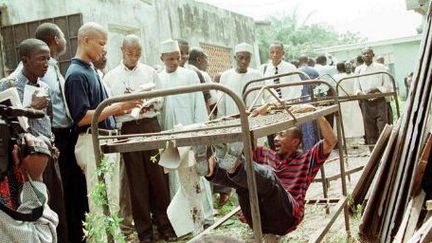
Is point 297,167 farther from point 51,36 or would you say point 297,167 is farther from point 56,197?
point 51,36

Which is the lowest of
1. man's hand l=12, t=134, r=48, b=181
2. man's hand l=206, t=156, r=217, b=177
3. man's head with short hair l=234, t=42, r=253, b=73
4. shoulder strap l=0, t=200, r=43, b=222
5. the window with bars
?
shoulder strap l=0, t=200, r=43, b=222

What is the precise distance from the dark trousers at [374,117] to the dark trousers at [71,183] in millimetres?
5266

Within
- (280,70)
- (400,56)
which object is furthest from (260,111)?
(400,56)

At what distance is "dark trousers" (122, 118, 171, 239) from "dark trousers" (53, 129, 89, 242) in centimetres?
54

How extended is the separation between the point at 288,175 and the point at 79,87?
1699 mm

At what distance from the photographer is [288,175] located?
3.80 metres

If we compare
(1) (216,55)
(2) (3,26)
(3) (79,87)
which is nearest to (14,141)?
(3) (79,87)

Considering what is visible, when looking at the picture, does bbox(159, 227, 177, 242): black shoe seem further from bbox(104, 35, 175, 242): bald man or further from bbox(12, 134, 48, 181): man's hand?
bbox(12, 134, 48, 181): man's hand

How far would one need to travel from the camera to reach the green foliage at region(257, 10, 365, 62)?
79.3ft

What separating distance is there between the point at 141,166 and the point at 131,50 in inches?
41.7

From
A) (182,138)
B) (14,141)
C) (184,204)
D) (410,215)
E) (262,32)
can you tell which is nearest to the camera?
(182,138)

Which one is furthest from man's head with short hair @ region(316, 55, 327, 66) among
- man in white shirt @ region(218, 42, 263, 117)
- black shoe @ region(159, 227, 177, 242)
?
black shoe @ region(159, 227, 177, 242)

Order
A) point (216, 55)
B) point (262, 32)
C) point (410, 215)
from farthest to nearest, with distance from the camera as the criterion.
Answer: point (262, 32) < point (216, 55) < point (410, 215)

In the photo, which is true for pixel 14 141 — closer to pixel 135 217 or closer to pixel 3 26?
pixel 135 217
